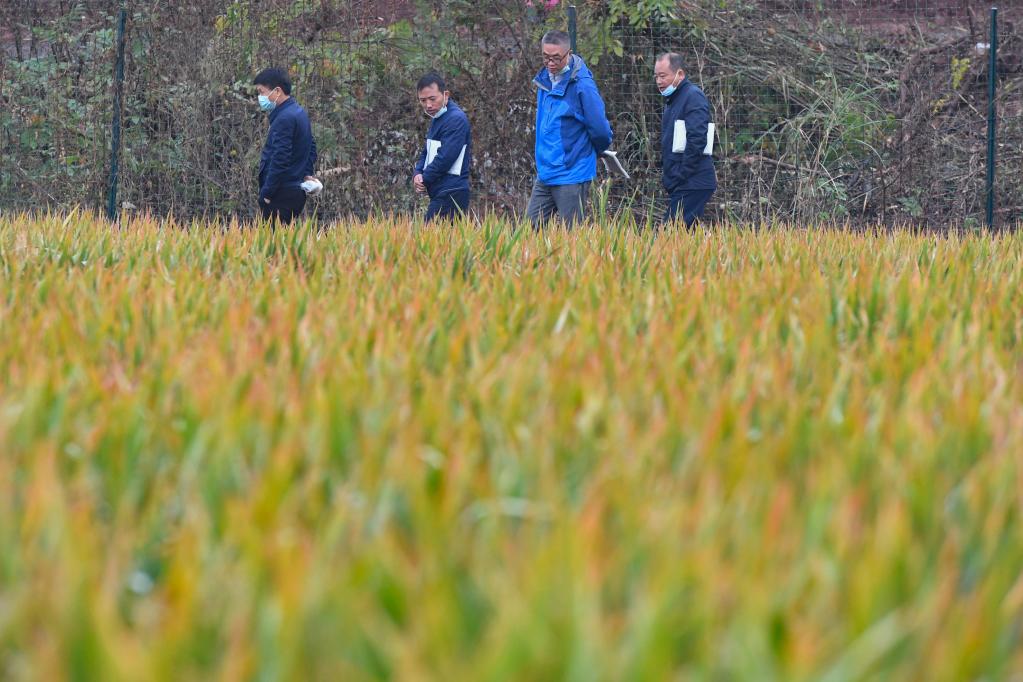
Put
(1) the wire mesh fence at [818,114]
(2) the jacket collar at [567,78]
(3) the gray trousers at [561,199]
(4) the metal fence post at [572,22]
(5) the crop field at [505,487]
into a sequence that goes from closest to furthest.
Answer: (5) the crop field at [505,487]
(2) the jacket collar at [567,78]
(3) the gray trousers at [561,199]
(4) the metal fence post at [572,22]
(1) the wire mesh fence at [818,114]

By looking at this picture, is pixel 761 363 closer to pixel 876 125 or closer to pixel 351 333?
pixel 351 333

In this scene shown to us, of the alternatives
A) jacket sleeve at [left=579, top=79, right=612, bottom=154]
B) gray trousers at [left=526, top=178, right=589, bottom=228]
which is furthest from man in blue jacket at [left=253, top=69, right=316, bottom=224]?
jacket sleeve at [left=579, top=79, right=612, bottom=154]

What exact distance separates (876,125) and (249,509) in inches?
378

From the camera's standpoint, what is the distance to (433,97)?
8.05 m

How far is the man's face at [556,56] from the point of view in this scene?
773 cm

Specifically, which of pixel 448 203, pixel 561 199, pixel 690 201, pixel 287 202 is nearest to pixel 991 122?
pixel 690 201

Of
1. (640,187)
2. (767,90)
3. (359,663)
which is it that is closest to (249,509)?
(359,663)

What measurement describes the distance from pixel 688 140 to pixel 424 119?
2.84 metres

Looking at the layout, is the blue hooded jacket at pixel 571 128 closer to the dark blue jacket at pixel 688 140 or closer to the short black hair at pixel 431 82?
the dark blue jacket at pixel 688 140

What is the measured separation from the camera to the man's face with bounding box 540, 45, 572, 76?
7.73 meters

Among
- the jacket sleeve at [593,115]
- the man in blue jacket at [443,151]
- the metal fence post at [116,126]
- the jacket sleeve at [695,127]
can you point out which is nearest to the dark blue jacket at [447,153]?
the man in blue jacket at [443,151]

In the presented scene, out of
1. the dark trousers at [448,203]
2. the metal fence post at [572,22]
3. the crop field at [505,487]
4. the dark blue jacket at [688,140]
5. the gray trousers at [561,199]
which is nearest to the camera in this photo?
the crop field at [505,487]

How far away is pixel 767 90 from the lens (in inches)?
410

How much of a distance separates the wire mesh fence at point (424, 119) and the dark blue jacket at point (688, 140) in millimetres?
1855
